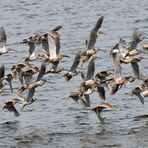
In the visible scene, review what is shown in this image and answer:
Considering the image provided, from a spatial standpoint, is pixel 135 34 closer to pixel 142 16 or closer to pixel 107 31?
pixel 107 31

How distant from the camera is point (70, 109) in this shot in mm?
23141

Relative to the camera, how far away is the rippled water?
20016mm

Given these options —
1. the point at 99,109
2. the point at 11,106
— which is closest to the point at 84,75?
the point at 99,109

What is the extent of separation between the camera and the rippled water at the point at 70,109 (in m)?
20.0

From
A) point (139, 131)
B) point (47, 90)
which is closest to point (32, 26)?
point (47, 90)

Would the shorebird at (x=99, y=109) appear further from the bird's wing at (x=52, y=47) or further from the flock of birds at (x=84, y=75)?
the bird's wing at (x=52, y=47)

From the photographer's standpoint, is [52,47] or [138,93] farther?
[52,47]

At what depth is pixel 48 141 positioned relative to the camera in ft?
65.6

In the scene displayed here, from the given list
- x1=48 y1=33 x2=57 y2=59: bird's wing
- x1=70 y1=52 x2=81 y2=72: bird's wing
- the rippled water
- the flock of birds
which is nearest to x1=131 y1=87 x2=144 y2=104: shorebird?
the flock of birds

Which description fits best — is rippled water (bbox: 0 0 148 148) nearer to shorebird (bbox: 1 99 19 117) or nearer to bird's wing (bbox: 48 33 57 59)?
shorebird (bbox: 1 99 19 117)

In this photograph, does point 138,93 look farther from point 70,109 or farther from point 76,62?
point 70,109

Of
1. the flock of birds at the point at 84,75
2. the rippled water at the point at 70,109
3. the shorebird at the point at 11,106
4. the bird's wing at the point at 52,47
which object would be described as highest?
the bird's wing at the point at 52,47

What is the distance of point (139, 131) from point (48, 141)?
89.1 inches

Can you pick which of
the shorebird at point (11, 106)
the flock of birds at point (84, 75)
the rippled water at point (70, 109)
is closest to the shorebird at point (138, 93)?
the flock of birds at point (84, 75)
